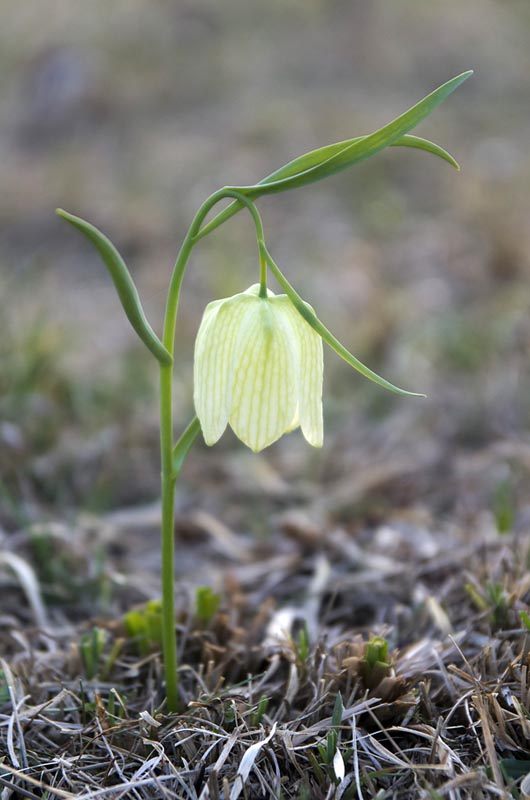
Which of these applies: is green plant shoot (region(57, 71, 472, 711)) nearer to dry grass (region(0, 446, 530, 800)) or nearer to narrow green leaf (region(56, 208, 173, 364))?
narrow green leaf (region(56, 208, 173, 364))

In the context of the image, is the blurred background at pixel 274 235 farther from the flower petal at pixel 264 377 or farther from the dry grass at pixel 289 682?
the flower petal at pixel 264 377

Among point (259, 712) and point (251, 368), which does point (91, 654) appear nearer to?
point (259, 712)

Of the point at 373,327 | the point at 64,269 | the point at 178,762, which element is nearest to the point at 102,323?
the point at 64,269

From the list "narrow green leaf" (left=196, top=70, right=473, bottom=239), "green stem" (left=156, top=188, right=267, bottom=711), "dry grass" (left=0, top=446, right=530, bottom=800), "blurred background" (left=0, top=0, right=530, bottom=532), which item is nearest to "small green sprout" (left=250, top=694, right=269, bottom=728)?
"dry grass" (left=0, top=446, right=530, bottom=800)

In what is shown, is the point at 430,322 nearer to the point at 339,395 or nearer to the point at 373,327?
the point at 373,327

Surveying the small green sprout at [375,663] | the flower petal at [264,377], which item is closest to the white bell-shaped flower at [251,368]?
the flower petal at [264,377]

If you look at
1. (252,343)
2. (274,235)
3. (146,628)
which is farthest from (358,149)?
(274,235)
